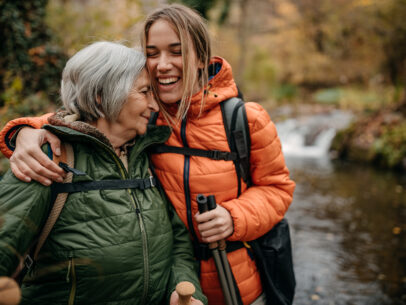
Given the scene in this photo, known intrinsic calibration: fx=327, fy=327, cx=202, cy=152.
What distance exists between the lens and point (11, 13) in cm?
512

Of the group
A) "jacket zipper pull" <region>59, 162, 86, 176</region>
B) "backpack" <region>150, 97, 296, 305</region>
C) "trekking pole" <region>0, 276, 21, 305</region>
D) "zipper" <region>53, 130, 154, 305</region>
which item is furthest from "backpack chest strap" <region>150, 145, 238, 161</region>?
"trekking pole" <region>0, 276, 21, 305</region>

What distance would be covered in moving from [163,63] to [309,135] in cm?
1474

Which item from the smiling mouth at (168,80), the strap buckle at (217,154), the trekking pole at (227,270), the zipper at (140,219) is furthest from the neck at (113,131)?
the trekking pole at (227,270)

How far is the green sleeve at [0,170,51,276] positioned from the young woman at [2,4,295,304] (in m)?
0.73

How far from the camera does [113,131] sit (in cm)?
178

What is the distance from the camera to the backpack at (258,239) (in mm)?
1949

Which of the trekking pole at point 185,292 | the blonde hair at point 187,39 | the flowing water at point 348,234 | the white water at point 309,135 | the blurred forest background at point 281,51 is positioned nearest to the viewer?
the trekking pole at point 185,292

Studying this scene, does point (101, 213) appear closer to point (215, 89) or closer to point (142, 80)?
point (142, 80)

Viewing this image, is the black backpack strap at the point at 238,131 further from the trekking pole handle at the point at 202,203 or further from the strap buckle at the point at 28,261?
the strap buckle at the point at 28,261

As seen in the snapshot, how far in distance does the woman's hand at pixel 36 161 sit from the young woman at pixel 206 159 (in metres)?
0.64

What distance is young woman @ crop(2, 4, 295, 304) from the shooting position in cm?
188

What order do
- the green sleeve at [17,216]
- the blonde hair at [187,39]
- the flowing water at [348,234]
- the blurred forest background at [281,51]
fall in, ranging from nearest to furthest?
the green sleeve at [17,216] < the blonde hair at [187,39] < the flowing water at [348,234] < the blurred forest background at [281,51]

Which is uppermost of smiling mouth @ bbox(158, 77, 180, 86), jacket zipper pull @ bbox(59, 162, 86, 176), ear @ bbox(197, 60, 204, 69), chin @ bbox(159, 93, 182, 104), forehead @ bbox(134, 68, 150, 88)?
ear @ bbox(197, 60, 204, 69)

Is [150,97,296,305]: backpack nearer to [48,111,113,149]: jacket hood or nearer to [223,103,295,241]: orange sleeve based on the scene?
[223,103,295,241]: orange sleeve
